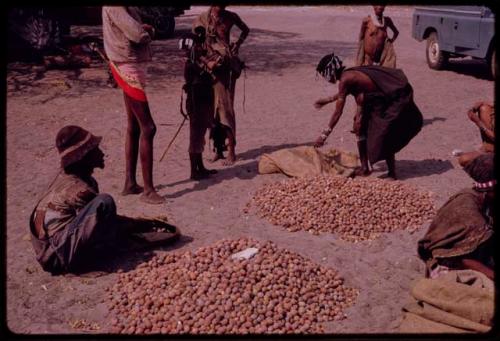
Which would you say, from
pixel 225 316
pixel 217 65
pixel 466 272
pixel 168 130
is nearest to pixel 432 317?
pixel 466 272

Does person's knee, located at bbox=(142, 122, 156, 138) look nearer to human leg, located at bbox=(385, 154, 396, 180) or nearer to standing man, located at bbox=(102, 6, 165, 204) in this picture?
standing man, located at bbox=(102, 6, 165, 204)

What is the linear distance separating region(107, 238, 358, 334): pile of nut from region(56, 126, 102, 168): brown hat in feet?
3.00

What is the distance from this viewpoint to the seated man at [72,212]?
13.7 ft

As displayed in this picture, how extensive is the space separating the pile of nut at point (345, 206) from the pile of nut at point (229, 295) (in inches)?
36.0

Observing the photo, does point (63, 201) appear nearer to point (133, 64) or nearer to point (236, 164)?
point (133, 64)

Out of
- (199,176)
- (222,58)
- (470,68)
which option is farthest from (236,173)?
(470,68)

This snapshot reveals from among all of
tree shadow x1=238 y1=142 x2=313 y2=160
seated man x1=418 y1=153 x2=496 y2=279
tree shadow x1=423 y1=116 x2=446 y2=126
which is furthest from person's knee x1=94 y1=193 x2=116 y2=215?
tree shadow x1=423 y1=116 x2=446 y2=126

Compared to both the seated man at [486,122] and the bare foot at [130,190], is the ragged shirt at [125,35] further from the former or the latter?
the seated man at [486,122]

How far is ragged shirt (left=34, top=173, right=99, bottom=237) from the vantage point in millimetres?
4203

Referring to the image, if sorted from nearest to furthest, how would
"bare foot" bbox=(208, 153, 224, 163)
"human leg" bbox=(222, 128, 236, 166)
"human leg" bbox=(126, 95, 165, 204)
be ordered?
1. "human leg" bbox=(126, 95, 165, 204)
2. "human leg" bbox=(222, 128, 236, 166)
3. "bare foot" bbox=(208, 153, 224, 163)

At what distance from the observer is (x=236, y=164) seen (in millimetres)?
7113

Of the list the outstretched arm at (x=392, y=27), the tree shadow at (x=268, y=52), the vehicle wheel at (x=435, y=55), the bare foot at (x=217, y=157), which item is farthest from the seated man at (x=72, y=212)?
the vehicle wheel at (x=435, y=55)

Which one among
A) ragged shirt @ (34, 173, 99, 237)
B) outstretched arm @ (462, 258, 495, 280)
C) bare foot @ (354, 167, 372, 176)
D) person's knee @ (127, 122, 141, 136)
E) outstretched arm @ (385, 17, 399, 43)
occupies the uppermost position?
outstretched arm @ (385, 17, 399, 43)

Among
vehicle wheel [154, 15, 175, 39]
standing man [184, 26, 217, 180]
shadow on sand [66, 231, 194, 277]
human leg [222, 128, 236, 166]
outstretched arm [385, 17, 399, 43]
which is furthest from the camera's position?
vehicle wheel [154, 15, 175, 39]
